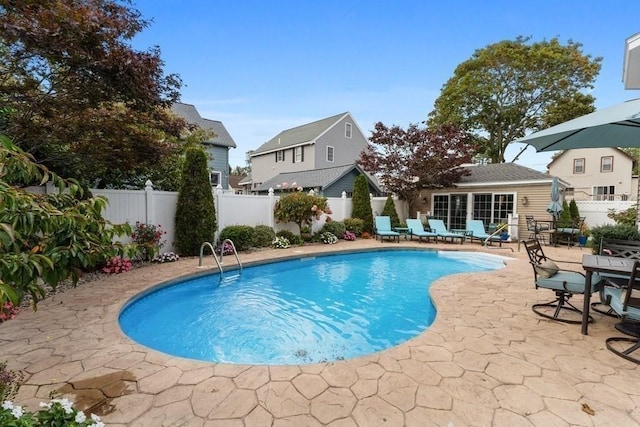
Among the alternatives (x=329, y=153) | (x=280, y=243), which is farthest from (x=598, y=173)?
(x=280, y=243)

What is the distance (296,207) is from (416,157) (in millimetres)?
6841

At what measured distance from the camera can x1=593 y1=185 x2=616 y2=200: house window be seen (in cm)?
2259

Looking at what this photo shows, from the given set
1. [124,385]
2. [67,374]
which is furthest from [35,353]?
[124,385]

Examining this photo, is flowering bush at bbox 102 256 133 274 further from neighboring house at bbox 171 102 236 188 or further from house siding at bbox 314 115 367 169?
house siding at bbox 314 115 367 169

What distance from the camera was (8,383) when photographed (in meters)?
2.26

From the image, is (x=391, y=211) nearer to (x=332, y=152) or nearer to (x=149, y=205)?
(x=332, y=152)

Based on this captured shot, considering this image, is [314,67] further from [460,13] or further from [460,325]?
[460,325]

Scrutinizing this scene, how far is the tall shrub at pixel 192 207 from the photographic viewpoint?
8.71 meters

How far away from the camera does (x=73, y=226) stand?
1.60 meters

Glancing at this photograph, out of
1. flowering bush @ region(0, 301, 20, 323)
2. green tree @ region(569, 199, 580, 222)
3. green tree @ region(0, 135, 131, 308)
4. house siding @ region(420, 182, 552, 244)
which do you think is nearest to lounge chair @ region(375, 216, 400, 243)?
house siding @ region(420, 182, 552, 244)

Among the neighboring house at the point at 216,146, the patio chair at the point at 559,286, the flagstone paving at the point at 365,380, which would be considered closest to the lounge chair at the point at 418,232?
the patio chair at the point at 559,286

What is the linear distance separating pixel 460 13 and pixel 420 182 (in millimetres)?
6991

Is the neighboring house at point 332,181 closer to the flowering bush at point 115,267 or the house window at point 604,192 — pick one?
the flowering bush at point 115,267

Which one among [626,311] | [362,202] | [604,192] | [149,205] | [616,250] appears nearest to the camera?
[626,311]
